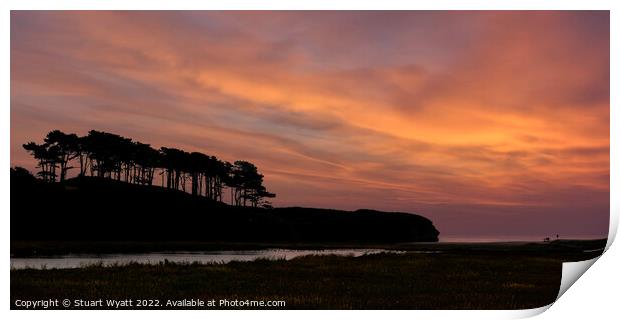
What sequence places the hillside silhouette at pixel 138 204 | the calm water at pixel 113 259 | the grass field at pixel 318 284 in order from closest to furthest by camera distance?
the grass field at pixel 318 284
the calm water at pixel 113 259
the hillside silhouette at pixel 138 204

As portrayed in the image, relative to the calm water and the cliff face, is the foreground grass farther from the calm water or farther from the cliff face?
the cliff face

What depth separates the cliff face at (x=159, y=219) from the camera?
237 feet

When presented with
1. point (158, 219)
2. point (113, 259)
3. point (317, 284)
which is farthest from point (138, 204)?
point (317, 284)

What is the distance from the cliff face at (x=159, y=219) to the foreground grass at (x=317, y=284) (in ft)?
128

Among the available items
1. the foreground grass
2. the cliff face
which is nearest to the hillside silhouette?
the cliff face

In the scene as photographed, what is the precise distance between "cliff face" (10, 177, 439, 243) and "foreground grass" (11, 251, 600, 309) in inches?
1542

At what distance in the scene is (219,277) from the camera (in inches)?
1187

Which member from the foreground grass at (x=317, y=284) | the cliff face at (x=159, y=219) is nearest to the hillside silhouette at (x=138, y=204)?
the cliff face at (x=159, y=219)

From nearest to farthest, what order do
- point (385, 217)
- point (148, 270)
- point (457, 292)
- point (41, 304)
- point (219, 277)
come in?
1. point (41, 304)
2. point (457, 292)
3. point (219, 277)
4. point (148, 270)
5. point (385, 217)

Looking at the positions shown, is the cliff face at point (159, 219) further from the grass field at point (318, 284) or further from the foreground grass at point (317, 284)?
the foreground grass at point (317, 284)

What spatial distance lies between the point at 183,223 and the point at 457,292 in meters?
65.3
